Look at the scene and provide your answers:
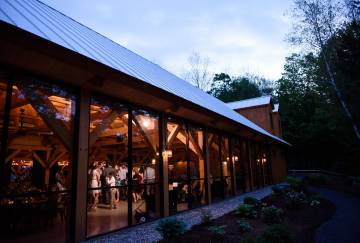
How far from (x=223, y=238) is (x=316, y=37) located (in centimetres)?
1543

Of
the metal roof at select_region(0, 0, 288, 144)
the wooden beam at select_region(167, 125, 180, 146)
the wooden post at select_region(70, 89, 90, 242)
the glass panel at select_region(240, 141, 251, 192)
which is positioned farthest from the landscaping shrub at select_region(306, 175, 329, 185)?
the wooden post at select_region(70, 89, 90, 242)

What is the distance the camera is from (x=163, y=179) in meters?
8.08

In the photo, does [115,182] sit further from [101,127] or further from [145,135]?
[101,127]

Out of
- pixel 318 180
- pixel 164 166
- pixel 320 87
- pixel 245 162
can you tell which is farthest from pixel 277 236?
pixel 320 87

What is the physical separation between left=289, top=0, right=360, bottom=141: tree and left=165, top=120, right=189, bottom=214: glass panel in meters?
11.5

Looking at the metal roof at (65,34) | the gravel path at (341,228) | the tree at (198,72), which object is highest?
the tree at (198,72)

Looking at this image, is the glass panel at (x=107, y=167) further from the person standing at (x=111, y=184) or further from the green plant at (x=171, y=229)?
the green plant at (x=171, y=229)

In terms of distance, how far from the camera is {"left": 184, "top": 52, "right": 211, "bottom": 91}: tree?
115 feet

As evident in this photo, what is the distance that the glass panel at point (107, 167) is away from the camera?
249 inches

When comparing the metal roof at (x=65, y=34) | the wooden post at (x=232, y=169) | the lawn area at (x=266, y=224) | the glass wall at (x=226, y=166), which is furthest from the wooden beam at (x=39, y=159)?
the wooden post at (x=232, y=169)

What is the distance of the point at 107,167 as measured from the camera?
816 centimetres

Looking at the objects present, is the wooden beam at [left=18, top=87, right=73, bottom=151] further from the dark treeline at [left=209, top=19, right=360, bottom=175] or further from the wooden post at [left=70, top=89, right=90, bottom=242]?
the dark treeline at [left=209, top=19, right=360, bottom=175]

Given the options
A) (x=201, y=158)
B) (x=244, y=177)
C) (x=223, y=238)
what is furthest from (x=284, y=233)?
(x=244, y=177)

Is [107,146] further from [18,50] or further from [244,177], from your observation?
[244,177]
